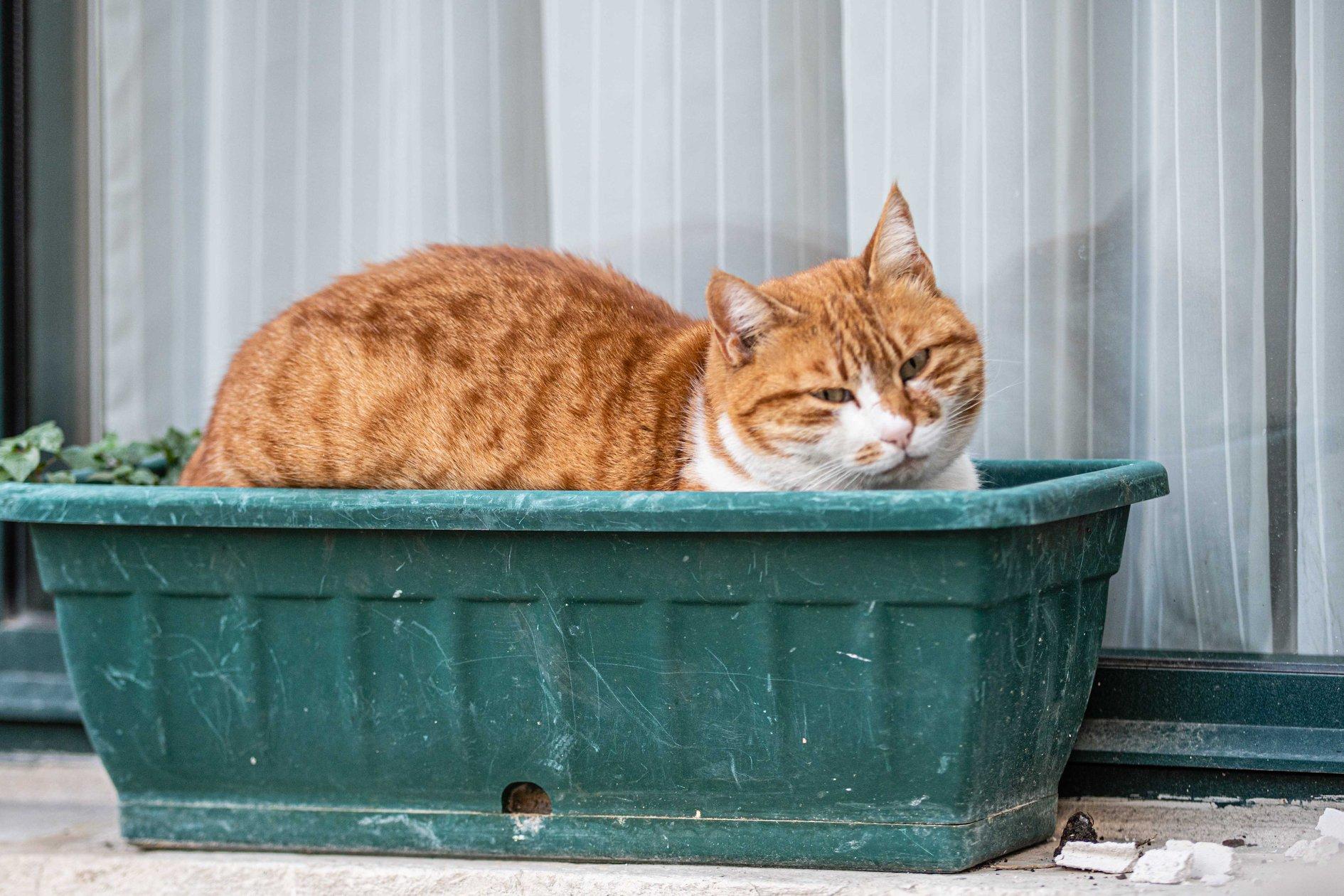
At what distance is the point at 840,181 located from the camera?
1.92 m

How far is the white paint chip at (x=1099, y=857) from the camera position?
1.40 m

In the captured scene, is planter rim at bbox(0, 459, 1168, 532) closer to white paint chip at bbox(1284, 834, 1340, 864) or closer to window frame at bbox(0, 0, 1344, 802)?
window frame at bbox(0, 0, 1344, 802)

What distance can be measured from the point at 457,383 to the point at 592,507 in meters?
0.36

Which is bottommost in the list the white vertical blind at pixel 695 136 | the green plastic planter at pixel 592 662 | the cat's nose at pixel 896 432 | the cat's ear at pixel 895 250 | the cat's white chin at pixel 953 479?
the green plastic planter at pixel 592 662

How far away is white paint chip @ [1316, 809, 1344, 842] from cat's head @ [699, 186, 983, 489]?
→ 0.68m

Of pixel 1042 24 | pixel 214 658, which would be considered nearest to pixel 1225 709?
pixel 1042 24

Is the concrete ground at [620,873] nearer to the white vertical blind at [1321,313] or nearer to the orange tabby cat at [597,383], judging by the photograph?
the white vertical blind at [1321,313]

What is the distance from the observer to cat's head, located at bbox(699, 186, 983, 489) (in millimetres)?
1348

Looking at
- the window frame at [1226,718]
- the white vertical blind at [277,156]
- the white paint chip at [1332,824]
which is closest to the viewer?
the white paint chip at [1332,824]

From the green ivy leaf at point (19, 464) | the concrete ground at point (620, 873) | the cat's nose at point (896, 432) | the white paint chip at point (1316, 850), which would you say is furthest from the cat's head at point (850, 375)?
the green ivy leaf at point (19, 464)

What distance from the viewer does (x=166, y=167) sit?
7.29 ft

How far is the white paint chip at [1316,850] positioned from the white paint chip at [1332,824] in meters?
0.01

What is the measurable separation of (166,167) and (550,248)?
79cm

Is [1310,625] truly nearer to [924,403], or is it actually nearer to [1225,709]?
[1225,709]
